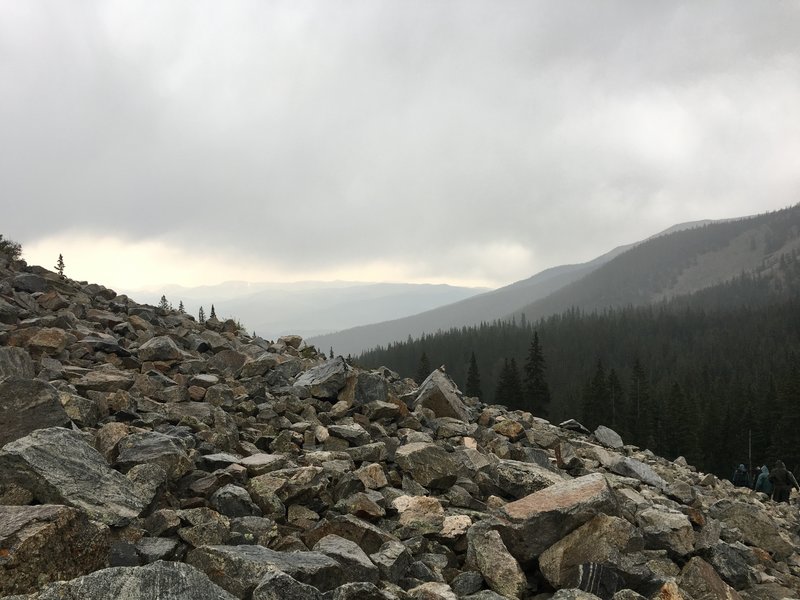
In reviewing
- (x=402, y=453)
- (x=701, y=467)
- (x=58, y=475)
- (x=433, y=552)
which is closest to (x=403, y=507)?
(x=433, y=552)

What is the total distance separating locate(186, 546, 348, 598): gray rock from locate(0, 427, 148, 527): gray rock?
1523mm

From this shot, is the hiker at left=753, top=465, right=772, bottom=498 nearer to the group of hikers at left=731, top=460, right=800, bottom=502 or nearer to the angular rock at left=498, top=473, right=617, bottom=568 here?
the group of hikers at left=731, top=460, right=800, bottom=502

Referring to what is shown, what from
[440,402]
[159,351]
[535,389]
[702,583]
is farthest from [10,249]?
[535,389]

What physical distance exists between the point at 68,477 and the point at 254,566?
3.24 metres

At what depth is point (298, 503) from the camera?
8.94 meters

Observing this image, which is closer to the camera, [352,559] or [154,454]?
[352,559]

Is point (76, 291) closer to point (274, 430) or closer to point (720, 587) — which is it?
point (274, 430)

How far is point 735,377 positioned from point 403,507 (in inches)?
6991

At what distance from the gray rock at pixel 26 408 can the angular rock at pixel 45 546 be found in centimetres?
306

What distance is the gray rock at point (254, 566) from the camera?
5969mm

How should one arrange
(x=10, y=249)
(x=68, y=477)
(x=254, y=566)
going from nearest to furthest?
(x=254, y=566) < (x=68, y=477) < (x=10, y=249)

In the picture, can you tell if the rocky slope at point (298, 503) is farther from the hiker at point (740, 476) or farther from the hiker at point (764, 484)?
the hiker at point (740, 476)

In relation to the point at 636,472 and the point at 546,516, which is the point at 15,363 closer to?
the point at 546,516

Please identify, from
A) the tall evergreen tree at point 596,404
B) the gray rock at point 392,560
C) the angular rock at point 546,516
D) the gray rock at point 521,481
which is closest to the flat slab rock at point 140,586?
the gray rock at point 392,560
